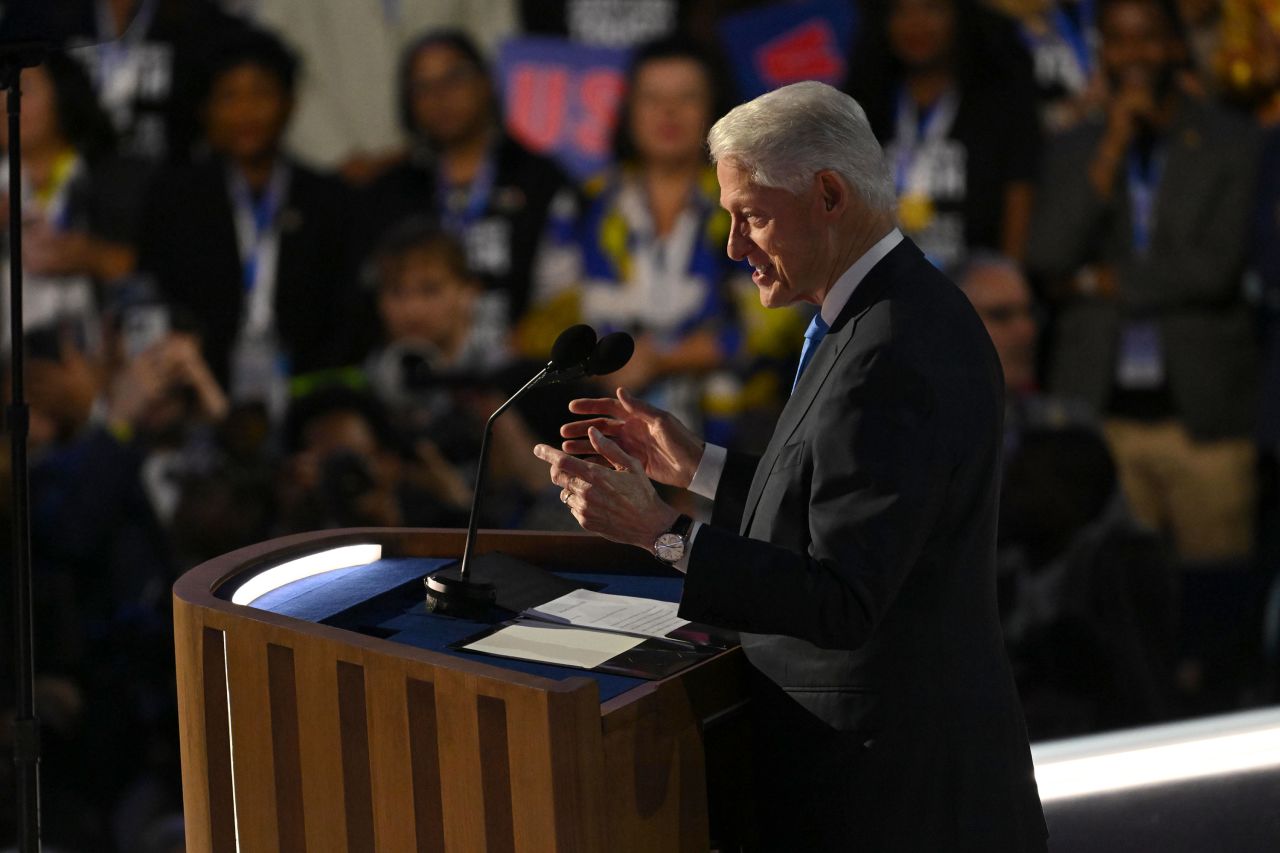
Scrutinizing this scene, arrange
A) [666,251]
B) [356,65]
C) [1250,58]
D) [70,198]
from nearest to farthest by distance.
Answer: [70,198] → [356,65] → [666,251] → [1250,58]

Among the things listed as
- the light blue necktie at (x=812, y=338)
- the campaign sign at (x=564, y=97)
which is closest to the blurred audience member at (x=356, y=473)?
the campaign sign at (x=564, y=97)

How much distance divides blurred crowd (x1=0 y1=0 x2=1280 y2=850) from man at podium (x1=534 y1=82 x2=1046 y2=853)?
2291 millimetres

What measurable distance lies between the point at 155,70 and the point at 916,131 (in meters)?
2.49

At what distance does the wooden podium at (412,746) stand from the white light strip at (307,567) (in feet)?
0.19

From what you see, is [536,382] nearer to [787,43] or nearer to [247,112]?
[247,112]

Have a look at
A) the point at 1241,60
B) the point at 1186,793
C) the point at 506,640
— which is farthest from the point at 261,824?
the point at 1241,60

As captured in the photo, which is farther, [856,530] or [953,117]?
[953,117]

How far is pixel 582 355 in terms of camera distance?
1.68 metres

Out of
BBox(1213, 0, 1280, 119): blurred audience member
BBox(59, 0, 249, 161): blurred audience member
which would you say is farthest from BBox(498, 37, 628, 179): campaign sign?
BBox(1213, 0, 1280, 119): blurred audience member

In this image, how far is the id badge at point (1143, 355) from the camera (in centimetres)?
512

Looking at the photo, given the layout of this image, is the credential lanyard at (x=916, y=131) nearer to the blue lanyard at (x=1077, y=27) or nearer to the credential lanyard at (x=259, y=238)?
the blue lanyard at (x=1077, y=27)

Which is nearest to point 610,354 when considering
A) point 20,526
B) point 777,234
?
point 777,234

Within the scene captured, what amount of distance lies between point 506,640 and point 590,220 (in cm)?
340

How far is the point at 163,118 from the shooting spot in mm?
4344
